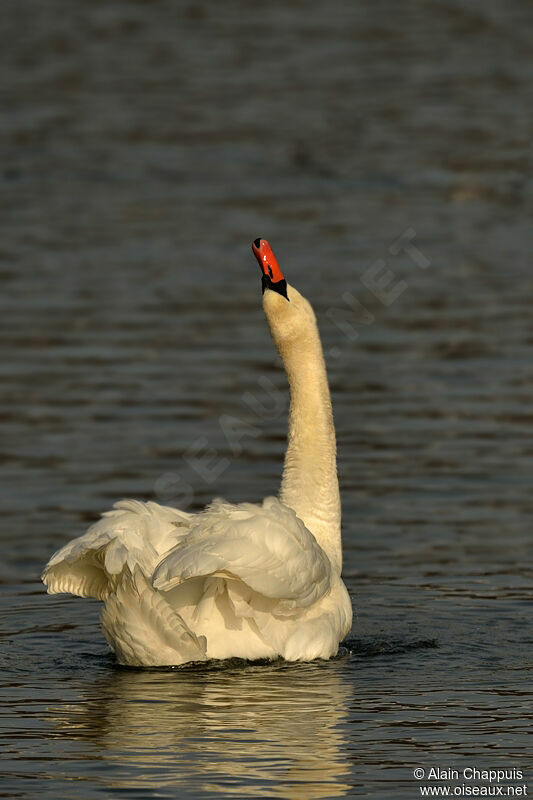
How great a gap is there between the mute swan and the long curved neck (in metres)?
0.12

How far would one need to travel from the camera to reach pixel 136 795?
9078 millimetres

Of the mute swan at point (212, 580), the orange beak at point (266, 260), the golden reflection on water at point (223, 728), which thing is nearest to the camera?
the golden reflection on water at point (223, 728)

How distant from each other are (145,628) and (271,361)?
30.5 feet

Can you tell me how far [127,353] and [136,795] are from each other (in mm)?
11674

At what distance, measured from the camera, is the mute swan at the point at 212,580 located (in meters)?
10.7

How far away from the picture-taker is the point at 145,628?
11.1 m

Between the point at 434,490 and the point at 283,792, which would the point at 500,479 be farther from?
the point at 283,792

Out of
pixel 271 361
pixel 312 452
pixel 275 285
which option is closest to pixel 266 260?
pixel 275 285

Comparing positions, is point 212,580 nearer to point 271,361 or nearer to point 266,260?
point 266,260

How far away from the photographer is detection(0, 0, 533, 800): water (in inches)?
405

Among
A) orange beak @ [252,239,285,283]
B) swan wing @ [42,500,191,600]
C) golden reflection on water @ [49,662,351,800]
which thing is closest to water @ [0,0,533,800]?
golden reflection on water @ [49,662,351,800]

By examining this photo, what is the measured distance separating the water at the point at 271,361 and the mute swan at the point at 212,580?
0.23 meters

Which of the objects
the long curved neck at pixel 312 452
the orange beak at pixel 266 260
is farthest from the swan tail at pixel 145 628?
the orange beak at pixel 266 260

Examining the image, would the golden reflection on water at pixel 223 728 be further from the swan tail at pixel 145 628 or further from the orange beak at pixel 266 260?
the orange beak at pixel 266 260
